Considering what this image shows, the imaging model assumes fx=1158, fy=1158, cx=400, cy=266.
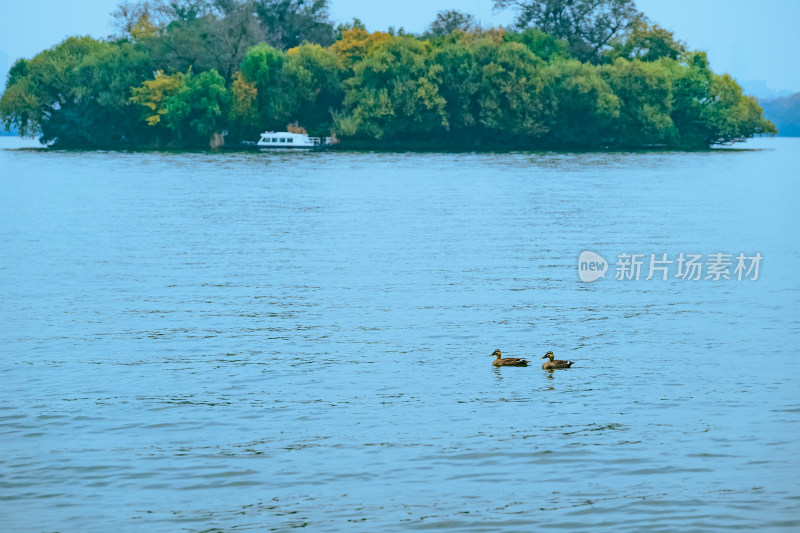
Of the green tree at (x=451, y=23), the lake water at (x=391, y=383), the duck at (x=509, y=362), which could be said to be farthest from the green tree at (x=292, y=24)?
the duck at (x=509, y=362)

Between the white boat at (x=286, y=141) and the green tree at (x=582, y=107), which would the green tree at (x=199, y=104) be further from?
the green tree at (x=582, y=107)

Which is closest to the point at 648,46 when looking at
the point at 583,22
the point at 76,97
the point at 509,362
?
the point at 583,22

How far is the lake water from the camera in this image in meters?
11.2

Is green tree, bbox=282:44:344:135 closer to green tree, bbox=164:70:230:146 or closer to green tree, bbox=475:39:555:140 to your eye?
green tree, bbox=164:70:230:146

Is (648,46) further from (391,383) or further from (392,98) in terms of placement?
(391,383)

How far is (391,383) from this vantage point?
15.8 m

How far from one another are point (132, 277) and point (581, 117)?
90080 millimetres

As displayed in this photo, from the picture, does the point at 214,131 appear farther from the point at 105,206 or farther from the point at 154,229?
the point at 154,229

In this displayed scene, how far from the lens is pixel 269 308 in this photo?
22125 millimetres

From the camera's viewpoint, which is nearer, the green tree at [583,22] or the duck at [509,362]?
the duck at [509,362]

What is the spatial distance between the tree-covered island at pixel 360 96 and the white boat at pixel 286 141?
1.52 m

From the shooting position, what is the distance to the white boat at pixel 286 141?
113m

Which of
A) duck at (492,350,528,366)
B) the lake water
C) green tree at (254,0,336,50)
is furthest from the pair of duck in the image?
green tree at (254,0,336,50)

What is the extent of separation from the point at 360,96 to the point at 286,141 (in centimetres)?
920
